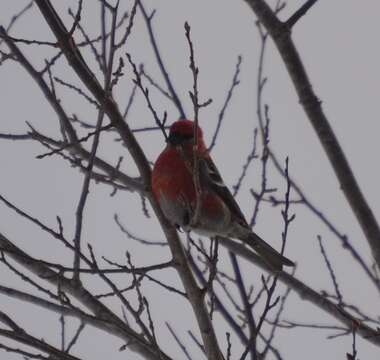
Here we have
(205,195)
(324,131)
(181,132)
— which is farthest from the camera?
(181,132)

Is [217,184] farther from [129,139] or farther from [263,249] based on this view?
[129,139]

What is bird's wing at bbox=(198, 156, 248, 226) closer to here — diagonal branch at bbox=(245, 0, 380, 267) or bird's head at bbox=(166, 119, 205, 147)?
bird's head at bbox=(166, 119, 205, 147)

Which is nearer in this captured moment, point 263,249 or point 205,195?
point 205,195

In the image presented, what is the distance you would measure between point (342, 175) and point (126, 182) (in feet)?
5.78

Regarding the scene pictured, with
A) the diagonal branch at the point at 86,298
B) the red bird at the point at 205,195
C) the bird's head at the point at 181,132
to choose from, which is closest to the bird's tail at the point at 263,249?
the red bird at the point at 205,195

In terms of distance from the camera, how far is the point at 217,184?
5492mm

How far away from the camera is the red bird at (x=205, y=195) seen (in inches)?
197

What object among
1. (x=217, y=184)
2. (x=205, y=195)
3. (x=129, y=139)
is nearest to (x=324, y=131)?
(x=129, y=139)

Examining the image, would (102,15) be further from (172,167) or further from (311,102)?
(311,102)

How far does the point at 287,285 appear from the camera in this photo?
478 cm

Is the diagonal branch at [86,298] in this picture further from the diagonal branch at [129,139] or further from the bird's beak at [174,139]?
the bird's beak at [174,139]

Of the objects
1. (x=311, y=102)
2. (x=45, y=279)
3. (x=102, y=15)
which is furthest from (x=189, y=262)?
(x=102, y=15)

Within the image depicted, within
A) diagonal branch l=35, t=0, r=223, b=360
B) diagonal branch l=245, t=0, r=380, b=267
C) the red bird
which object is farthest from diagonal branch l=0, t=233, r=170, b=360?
the red bird

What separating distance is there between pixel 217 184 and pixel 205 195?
1.30 feet
